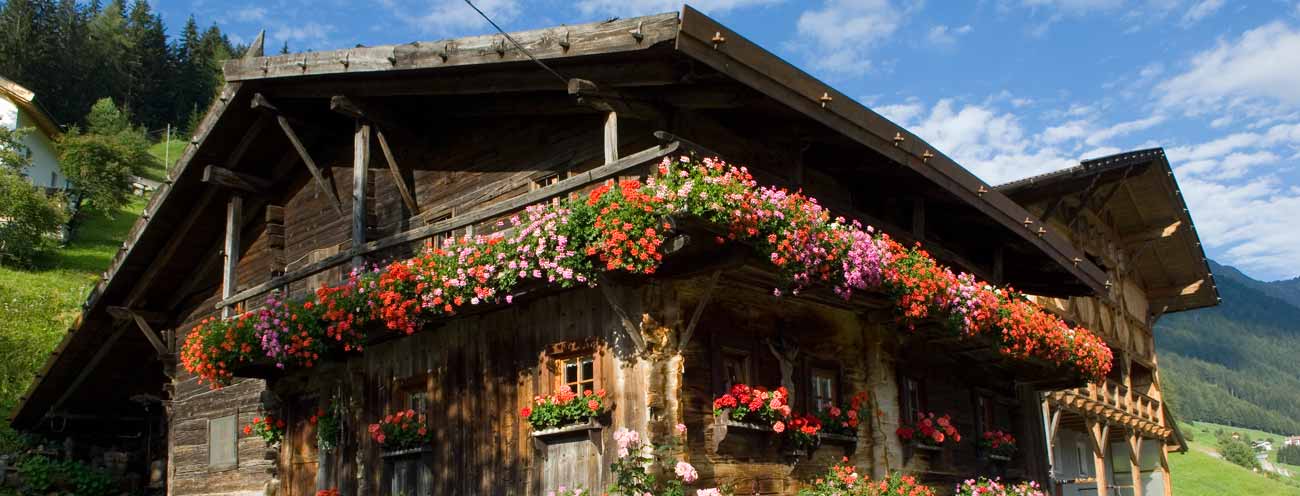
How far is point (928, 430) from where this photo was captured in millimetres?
13586

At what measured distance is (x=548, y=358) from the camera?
11.3 meters

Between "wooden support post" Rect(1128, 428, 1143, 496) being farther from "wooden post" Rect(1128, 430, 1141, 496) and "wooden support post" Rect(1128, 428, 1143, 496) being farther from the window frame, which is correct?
the window frame

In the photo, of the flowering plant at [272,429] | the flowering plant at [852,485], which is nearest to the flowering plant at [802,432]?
the flowering plant at [852,485]

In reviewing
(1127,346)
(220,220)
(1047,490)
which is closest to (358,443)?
(220,220)

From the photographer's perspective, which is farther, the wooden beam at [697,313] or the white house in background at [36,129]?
the white house in background at [36,129]

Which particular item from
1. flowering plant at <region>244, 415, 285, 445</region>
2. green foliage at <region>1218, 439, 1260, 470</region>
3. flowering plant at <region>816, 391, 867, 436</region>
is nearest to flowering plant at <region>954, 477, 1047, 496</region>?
flowering plant at <region>816, 391, 867, 436</region>

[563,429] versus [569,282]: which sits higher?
[569,282]

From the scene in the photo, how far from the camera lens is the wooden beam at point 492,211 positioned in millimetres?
10555

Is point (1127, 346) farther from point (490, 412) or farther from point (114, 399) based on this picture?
point (114, 399)

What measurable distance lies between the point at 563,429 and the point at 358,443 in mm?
3809

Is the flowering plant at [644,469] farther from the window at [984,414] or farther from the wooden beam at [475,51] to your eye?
the window at [984,414]

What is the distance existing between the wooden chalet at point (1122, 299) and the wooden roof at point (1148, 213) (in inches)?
1.0

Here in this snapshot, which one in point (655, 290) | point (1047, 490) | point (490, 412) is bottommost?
point (1047, 490)

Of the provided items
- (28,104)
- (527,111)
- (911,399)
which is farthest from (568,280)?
(28,104)
